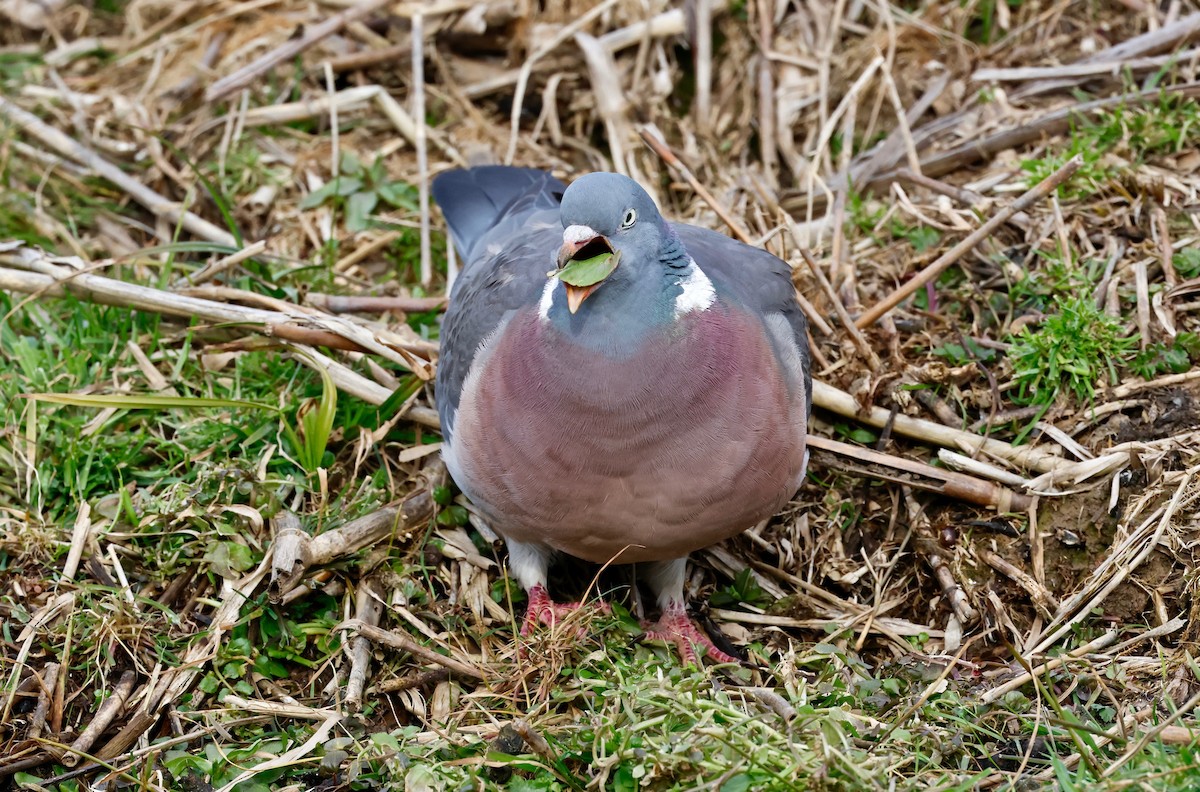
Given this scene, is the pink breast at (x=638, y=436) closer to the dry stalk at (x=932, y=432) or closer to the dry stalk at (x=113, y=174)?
the dry stalk at (x=932, y=432)

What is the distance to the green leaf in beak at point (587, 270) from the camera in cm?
308

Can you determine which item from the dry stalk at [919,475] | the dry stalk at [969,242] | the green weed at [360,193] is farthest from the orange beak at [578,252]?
the green weed at [360,193]

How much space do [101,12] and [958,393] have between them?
4.80 metres

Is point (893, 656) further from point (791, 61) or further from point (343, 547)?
point (791, 61)

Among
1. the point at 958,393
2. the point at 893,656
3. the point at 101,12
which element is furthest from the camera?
the point at 101,12

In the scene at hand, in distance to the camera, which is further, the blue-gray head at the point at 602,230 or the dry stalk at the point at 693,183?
the dry stalk at the point at 693,183

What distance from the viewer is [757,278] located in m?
3.85

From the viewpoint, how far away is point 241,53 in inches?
224

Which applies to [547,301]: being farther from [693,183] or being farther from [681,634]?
[693,183]

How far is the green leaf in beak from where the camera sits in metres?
3.08

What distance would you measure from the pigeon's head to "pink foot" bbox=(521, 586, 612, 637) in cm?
112

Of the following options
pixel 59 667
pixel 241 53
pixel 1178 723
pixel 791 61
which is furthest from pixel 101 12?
pixel 1178 723

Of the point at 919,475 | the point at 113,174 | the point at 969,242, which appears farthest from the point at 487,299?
the point at 113,174

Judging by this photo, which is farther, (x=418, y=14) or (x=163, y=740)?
(x=418, y=14)
